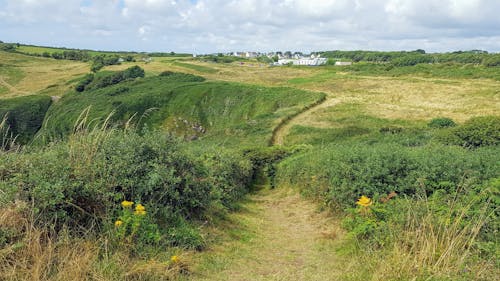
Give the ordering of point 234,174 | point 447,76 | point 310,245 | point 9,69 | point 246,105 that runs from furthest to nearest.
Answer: point 9,69
point 447,76
point 246,105
point 234,174
point 310,245

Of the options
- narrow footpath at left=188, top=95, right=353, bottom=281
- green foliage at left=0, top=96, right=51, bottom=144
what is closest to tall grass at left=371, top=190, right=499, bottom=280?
narrow footpath at left=188, top=95, right=353, bottom=281

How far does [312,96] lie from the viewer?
4344 cm

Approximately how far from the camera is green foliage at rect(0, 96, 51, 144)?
56.1 m

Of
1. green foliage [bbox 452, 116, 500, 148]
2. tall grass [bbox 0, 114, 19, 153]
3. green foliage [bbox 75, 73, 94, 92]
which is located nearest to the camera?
tall grass [bbox 0, 114, 19, 153]

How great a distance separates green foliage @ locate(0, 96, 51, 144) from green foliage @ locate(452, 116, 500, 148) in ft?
178

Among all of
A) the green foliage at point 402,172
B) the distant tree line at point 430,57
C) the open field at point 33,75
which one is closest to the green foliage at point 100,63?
the open field at point 33,75

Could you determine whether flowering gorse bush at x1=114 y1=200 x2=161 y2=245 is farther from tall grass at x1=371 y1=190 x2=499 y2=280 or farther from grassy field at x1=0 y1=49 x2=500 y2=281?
tall grass at x1=371 y1=190 x2=499 y2=280

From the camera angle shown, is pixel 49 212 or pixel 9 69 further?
pixel 9 69

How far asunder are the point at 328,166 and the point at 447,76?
4938 centimetres

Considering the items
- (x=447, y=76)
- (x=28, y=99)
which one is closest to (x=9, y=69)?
(x=28, y=99)

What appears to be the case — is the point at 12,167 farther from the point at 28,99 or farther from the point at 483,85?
the point at 28,99

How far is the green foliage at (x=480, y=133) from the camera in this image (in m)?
16.2

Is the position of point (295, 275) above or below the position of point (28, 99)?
above

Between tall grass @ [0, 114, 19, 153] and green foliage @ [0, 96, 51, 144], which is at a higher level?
tall grass @ [0, 114, 19, 153]
